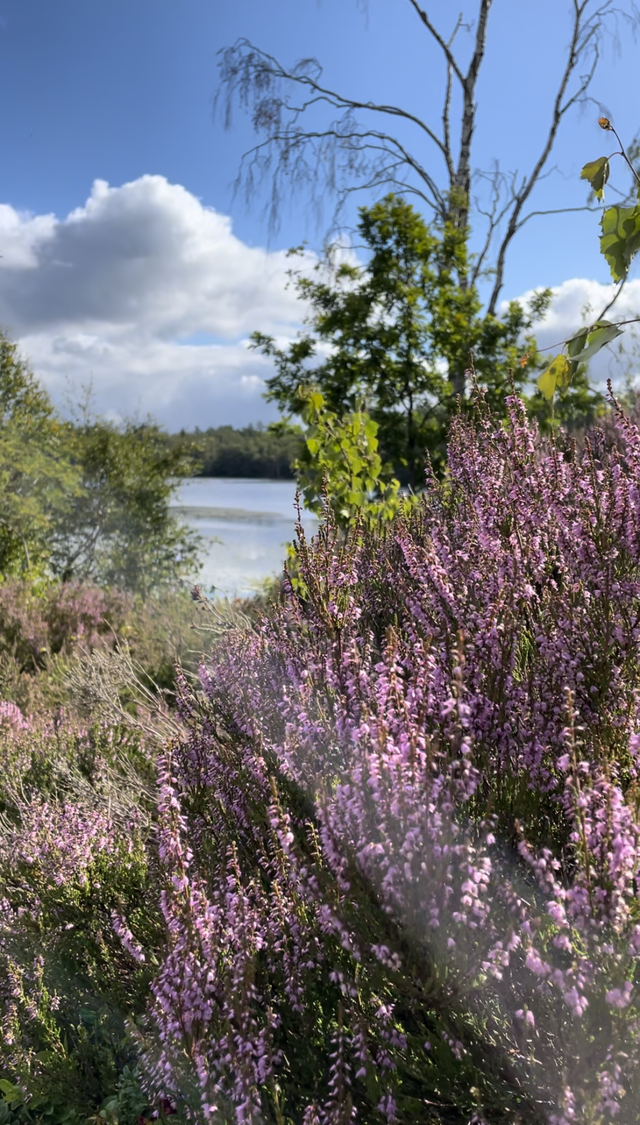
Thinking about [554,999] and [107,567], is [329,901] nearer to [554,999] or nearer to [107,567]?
[554,999]

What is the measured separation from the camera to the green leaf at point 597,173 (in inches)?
74.3

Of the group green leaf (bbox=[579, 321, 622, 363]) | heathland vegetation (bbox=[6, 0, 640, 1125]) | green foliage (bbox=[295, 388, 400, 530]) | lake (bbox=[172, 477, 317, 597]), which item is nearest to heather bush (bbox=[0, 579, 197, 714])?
green foliage (bbox=[295, 388, 400, 530])

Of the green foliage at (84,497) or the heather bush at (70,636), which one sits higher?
the green foliage at (84,497)

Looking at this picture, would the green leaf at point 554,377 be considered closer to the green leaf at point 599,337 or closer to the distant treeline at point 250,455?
the green leaf at point 599,337

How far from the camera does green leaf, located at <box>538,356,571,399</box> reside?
1.86 meters

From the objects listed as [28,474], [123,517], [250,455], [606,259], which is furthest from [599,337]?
[250,455]

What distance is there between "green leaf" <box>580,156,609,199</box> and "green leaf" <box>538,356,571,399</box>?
40cm

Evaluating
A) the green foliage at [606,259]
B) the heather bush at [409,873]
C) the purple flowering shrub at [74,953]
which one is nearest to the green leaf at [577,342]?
the green foliage at [606,259]

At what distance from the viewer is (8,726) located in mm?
4625

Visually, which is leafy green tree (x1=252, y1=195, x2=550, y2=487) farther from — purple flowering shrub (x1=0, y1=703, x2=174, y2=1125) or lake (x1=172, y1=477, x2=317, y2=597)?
purple flowering shrub (x1=0, y1=703, x2=174, y2=1125)

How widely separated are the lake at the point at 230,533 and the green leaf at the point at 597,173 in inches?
327

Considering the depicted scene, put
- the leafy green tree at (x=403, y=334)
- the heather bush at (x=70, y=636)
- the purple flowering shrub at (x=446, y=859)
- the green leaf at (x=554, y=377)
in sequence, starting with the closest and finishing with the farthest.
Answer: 1. the purple flowering shrub at (x=446, y=859)
2. the green leaf at (x=554, y=377)
3. the heather bush at (x=70, y=636)
4. the leafy green tree at (x=403, y=334)

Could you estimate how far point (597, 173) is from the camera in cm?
190

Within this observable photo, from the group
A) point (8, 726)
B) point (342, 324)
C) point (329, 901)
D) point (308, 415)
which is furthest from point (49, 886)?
point (342, 324)
